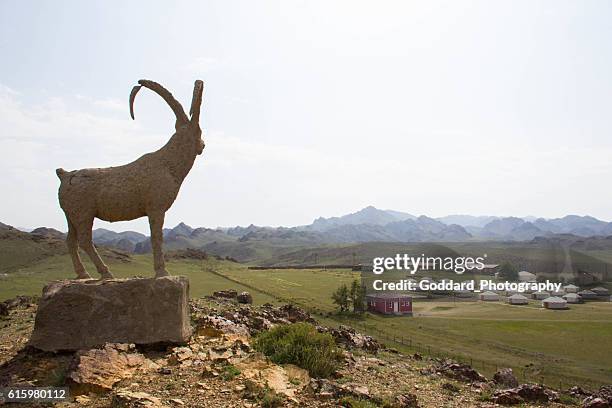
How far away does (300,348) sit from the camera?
9.30m

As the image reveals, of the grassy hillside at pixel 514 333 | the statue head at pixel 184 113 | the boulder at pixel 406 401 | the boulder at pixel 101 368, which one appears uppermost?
the statue head at pixel 184 113

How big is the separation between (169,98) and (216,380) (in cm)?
602

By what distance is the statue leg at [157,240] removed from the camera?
976cm

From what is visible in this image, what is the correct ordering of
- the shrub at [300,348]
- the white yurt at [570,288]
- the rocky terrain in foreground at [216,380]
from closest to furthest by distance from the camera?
the rocky terrain in foreground at [216,380], the shrub at [300,348], the white yurt at [570,288]

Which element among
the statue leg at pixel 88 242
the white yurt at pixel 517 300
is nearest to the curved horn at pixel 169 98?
the statue leg at pixel 88 242

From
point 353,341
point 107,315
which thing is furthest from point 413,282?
point 107,315

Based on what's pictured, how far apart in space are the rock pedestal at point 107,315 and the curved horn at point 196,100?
12.0 ft

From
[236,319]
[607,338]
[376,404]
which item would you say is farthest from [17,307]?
[607,338]

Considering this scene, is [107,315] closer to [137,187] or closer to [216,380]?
[137,187]

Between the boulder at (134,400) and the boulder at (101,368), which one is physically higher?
the boulder at (101,368)

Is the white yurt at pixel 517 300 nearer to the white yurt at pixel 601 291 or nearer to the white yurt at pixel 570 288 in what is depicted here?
the white yurt at pixel 570 288

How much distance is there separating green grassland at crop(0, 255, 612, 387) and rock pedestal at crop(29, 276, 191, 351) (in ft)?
58.8

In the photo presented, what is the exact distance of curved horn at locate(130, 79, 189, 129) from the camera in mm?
10156

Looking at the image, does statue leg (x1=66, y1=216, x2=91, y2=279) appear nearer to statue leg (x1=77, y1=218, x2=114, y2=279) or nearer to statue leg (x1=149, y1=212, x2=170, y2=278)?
statue leg (x1=77, y1=218, x2=114, y2=279)
